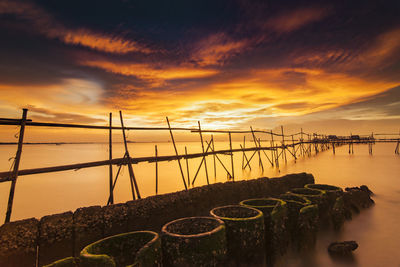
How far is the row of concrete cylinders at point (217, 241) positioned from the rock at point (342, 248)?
49 cm

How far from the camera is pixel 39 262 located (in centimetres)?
367

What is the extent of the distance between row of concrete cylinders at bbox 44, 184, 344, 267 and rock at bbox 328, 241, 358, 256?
0.49 m

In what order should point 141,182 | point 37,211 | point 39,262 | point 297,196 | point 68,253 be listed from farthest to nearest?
point 141,182, point 37,211, point 297,196, point 68,253, point 39,262

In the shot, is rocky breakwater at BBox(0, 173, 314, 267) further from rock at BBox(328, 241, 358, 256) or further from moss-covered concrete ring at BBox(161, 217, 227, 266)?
rock at BBox(328, 241, 358, 256)

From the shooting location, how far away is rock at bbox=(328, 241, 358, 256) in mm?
5637

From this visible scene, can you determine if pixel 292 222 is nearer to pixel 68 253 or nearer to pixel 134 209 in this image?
pixel 134 209

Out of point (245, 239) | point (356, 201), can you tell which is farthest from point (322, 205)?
point (245, 239)

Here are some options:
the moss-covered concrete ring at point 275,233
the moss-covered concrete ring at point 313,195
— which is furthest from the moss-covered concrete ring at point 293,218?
the moss-covered concrete ring at point 313,195

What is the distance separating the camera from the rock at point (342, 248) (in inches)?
222

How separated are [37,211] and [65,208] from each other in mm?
1564

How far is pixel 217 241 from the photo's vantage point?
3.69 m

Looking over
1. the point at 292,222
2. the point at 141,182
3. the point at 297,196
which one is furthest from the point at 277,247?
the point at 141,182

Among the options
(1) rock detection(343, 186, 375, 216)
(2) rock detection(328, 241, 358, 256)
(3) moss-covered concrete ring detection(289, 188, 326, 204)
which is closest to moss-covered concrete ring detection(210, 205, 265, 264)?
(2) rock detection(328, 241, 358, 256)

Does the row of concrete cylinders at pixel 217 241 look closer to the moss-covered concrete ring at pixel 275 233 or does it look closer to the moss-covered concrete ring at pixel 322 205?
the moss-covered concrete ring at pixel 275 233
